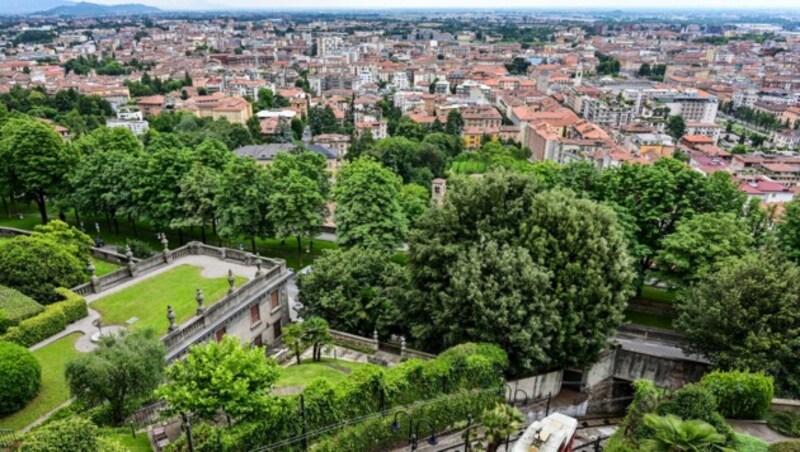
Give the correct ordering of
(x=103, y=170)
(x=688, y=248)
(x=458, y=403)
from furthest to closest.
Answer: (x=103, y=170) < (x=688, y=248) < (x=458, y=403)

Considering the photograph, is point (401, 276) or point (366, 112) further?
point (366, 112)

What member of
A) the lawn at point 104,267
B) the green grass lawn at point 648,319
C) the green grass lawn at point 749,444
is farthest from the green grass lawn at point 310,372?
the green grass lawn at point 648,319

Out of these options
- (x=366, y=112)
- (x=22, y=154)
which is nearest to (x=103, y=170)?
(x=22, y=154)

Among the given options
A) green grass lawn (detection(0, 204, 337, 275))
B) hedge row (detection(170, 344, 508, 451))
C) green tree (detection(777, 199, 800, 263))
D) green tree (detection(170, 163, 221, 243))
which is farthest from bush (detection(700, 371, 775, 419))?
green tree (detection(170, 163, 221, 243))

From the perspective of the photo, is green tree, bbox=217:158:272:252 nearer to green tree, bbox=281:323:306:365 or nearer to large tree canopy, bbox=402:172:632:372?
green tree, bbox=281:323:306:365

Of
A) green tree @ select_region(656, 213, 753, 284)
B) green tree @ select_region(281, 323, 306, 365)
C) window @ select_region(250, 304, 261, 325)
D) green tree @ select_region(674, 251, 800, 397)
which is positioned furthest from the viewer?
green tree @ select_region(656, 213, 753, 284)

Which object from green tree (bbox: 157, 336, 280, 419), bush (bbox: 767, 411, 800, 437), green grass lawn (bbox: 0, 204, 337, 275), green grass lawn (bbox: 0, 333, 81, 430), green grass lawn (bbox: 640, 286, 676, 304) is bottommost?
green grass lawn (bbox: 0, 204, 337, 275)

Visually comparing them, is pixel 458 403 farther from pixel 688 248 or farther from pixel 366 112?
pixel 366 112

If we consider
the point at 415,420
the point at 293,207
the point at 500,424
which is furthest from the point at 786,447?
the point at 293,207
